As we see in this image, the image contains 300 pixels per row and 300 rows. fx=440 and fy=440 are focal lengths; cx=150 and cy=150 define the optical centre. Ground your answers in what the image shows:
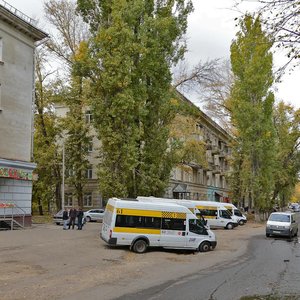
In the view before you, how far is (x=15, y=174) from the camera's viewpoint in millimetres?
27422

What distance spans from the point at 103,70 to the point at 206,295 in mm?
19980

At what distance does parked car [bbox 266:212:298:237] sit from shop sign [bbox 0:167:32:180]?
16.1 meters

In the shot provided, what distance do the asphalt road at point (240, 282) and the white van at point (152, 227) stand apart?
263 cm

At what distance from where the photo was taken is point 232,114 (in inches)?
1897

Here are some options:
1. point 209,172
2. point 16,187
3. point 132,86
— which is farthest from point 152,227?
point 209,172

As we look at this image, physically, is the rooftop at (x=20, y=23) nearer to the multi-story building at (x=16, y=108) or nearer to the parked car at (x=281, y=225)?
the multi-story building at (x=16, y=108)

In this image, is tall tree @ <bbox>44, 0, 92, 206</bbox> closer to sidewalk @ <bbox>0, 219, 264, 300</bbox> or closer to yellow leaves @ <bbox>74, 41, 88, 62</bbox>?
yellow leaves @ <bbox>74, 41, 88, 62</bbox>

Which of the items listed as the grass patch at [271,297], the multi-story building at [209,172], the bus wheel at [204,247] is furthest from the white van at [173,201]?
the multi-story building at [209,172]

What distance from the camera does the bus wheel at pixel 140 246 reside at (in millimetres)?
19156

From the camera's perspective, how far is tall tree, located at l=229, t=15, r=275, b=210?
44.8 metres

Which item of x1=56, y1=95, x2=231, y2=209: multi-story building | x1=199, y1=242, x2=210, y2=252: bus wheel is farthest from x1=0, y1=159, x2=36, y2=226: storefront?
x1=56, y1=95, x2=231, y2=209: multi-story building

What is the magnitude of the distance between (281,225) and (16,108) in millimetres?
18788

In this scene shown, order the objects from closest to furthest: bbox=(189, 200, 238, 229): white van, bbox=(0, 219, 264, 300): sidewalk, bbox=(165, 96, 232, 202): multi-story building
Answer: bbox=(0, 219, 264, 300): sidewalk < bbox=(189, 200, 238, 229): white van < bbox=(165, 96, 232, 202): multi-story building

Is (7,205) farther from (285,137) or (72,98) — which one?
(285,137)
